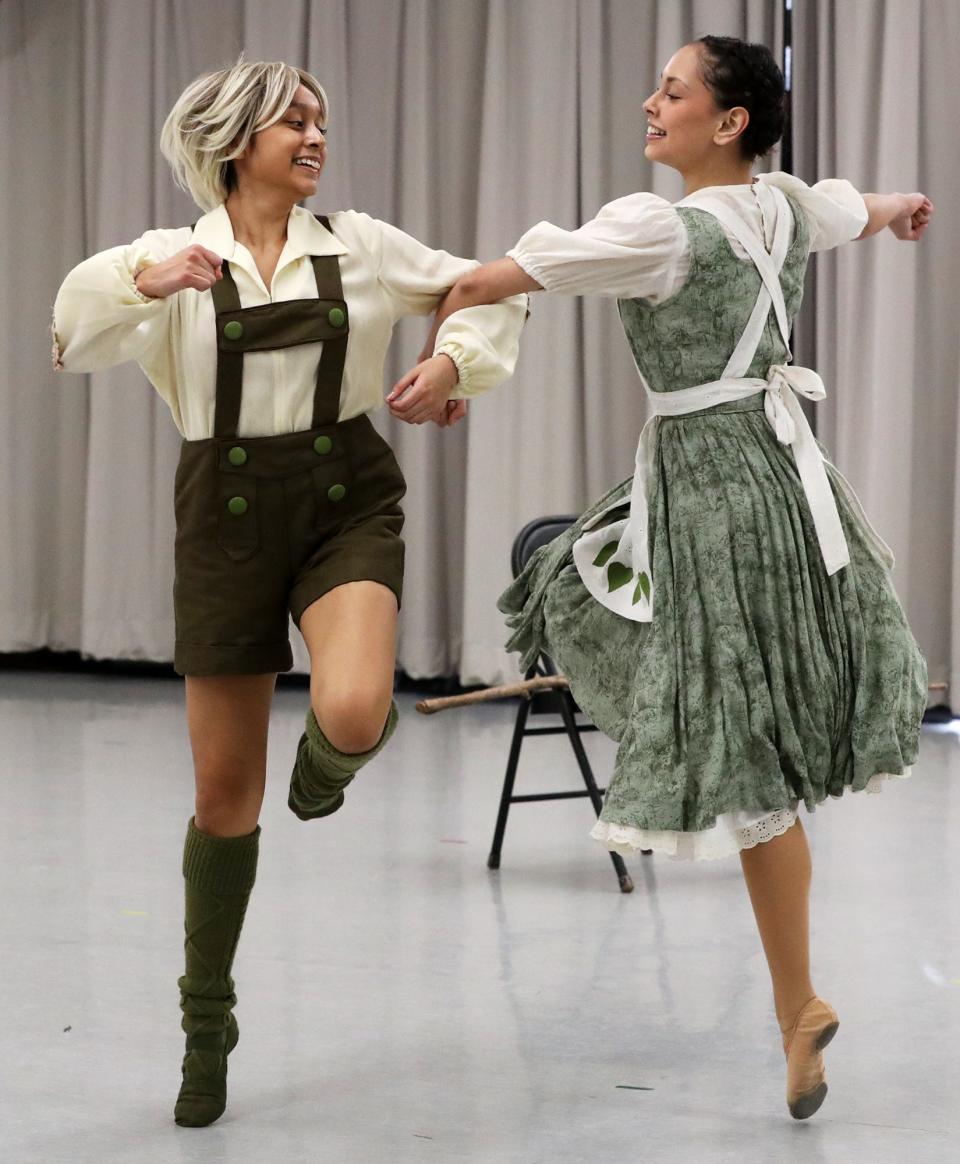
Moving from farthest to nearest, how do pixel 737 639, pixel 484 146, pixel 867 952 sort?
pixel 484 146 → pixel 867 952 → pixel 737 639

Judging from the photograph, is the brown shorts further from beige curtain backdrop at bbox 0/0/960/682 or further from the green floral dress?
beige curtain backdrop at bbox 0/0/960/682

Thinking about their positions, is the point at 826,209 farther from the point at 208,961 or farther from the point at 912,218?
the point at 208,961

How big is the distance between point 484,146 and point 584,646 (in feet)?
12.9

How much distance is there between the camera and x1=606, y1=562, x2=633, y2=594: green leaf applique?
8.05 ft

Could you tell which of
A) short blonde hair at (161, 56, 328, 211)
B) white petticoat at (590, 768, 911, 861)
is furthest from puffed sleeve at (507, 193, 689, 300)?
white petticoat at (590, 768, 911, 861)

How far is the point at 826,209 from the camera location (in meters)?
2.50

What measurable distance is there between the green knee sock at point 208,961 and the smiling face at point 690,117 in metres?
1.21

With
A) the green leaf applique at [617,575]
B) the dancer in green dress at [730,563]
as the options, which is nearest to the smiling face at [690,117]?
the dancer in green dress at [730,563]

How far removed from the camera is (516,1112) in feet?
7.97

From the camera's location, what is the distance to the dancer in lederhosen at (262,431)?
2238 millimetres

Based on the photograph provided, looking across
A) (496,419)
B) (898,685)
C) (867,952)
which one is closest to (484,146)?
(496,419)

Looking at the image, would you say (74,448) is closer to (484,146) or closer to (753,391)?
(484,146)

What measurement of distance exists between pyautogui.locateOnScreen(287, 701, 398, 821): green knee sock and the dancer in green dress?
348 mm

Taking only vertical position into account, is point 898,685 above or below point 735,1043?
above
